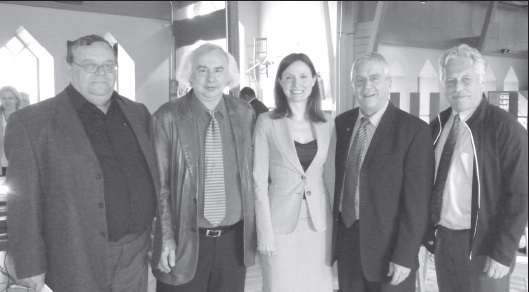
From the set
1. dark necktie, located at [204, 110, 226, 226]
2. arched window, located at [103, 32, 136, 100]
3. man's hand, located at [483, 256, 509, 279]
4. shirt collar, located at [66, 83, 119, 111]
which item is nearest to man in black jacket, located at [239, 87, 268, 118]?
arched window, located at [103, 32, 136, 100]

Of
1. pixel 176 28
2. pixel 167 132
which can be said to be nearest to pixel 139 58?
pixel 176 28

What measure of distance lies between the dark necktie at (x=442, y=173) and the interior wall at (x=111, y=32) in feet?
7.37

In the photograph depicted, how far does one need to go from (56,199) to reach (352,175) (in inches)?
48.6

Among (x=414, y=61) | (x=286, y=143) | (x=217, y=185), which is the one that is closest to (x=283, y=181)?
(x=286, y=143)

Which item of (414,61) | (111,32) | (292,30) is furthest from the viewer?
(414,61)

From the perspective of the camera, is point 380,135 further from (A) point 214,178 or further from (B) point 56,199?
(B) point 56,199

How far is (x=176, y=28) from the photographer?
3.74 m

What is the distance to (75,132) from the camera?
174 centimetres

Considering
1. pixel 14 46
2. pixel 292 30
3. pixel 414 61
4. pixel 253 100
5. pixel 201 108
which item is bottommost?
pixel 201 108

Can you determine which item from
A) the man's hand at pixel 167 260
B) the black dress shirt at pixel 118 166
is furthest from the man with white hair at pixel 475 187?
the black dress shirt at pixel 118 166

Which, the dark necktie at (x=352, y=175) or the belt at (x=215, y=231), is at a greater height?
the dark necktie at (x=352, y=175)

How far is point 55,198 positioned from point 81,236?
0.18 m

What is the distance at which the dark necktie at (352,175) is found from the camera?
202 centimetres

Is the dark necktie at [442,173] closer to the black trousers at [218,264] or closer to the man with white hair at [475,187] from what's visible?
the man with white hair at [475,187]
